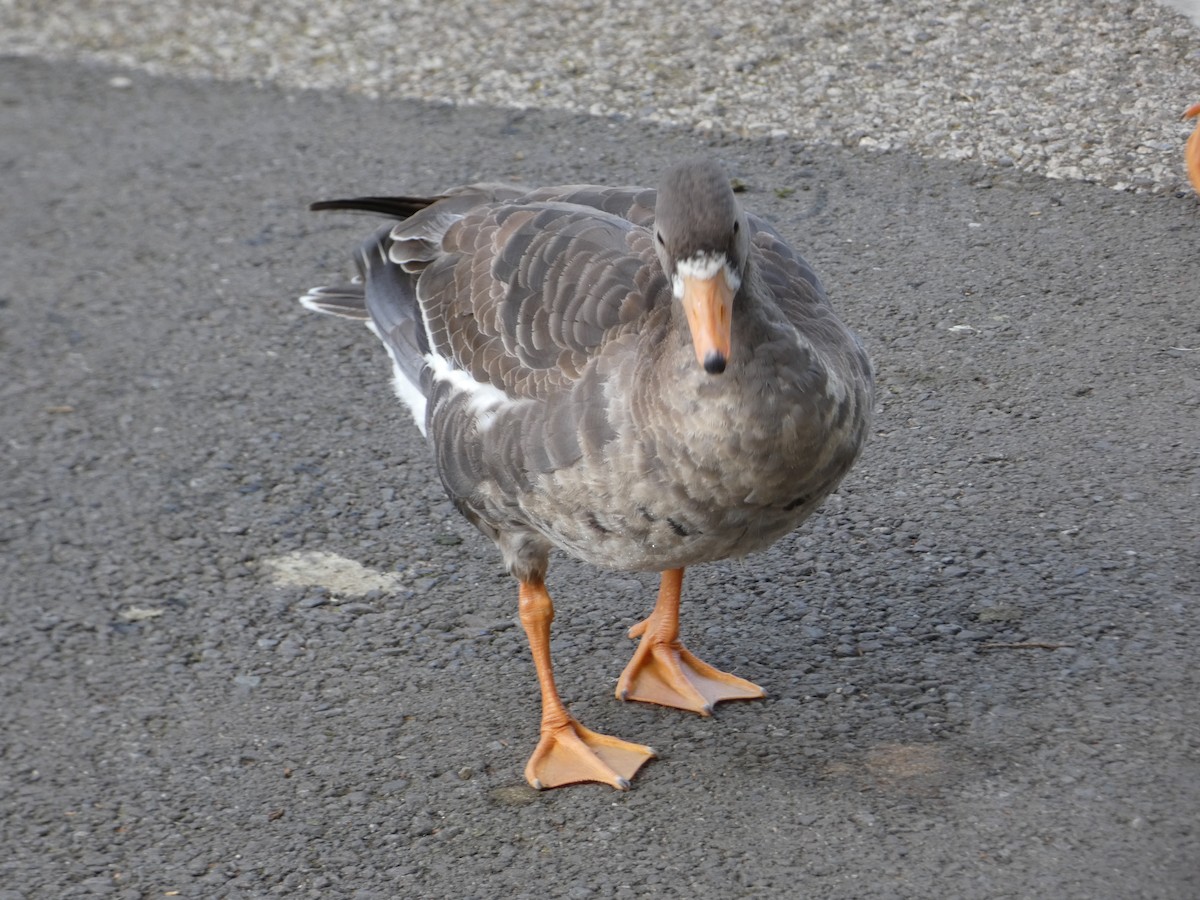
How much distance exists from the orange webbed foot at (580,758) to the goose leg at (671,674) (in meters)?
0.22

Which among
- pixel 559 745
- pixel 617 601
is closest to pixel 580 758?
pixel 559 745

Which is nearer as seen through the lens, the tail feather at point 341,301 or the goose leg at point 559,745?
the goose leg at point 559,745

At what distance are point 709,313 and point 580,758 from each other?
1.35 meters

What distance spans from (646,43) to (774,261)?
4.17 m

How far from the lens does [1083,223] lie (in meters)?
5.60

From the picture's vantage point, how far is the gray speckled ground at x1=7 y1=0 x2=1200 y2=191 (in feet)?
20.2

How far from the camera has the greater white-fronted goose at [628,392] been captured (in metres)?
3.13

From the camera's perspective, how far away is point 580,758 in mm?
3676

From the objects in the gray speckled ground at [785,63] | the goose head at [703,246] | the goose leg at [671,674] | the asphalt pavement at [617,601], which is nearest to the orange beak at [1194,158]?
the asphalt pavement at [617,601]

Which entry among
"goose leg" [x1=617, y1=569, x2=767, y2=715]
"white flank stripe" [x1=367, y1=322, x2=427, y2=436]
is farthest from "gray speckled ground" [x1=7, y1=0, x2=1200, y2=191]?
"goose leg" [x1=617, y1=569, x2=767, y2=715]

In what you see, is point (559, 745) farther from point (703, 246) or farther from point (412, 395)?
point (703, 246)

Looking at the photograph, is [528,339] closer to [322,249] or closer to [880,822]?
[880,822]

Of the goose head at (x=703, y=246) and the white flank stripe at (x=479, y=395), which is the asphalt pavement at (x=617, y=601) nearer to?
the white flank stripe at (x=479, y=395)

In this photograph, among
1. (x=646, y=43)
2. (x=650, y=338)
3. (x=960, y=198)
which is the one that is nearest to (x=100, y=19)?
(x=646, y=43)
